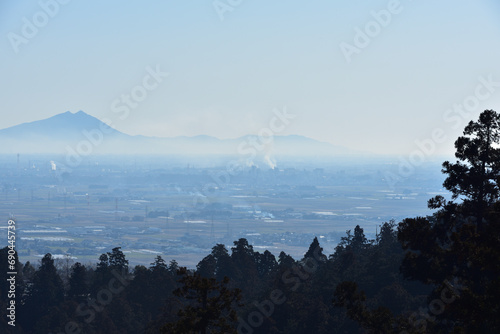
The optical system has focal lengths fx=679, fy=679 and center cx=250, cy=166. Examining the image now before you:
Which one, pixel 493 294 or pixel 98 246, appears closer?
pixel 493 294

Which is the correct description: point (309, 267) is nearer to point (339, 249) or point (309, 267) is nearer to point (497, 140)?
point (339, 249)

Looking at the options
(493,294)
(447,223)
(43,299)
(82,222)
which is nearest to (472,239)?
(493,294)

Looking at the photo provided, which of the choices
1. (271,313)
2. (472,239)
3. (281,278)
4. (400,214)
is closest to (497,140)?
(472,239)

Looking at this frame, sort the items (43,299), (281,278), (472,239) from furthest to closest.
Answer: (43,299) < (281,278) < (472,239)

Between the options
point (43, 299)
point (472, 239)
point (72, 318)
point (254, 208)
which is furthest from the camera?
point (254, 208)

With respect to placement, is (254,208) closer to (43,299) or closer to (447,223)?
(43,299)

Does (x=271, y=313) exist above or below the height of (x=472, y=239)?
below

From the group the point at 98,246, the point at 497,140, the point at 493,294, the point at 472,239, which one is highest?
the point at 497,140
